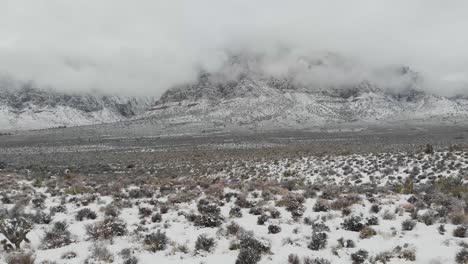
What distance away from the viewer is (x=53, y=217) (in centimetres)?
1309

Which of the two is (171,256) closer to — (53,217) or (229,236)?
(229,236)

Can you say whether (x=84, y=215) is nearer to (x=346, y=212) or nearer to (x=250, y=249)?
(x=250, y=249)

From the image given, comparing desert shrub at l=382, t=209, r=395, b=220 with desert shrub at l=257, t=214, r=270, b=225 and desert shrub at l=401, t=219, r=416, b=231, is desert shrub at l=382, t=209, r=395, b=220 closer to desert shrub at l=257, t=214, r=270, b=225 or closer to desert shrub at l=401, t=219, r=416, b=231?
desert shrub at l=401, t=219, r=416, b=231

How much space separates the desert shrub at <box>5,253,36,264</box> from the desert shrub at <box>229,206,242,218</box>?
5802 mm

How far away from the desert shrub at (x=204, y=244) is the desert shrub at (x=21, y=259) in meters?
3.62

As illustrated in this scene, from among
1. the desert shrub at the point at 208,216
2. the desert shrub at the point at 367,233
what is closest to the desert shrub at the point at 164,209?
the desert shrub at the point at 208,216

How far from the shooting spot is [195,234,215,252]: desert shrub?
31.1 ft

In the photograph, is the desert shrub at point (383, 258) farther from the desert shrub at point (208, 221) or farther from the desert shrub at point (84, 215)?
the desert shrub at point (84, 215)

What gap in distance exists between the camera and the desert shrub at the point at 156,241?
952 cm

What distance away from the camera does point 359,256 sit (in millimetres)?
8484

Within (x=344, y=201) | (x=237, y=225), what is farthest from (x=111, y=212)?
(x=344, y=201)

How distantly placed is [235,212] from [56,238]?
529cm

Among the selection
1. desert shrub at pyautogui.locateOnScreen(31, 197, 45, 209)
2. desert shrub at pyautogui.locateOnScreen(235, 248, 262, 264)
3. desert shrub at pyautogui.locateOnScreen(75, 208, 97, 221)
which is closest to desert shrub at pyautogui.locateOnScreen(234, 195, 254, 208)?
desert shrub at pyautogui.locateOnScreen(75, 208, 97, 221)

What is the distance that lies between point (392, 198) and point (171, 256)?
898 cm
